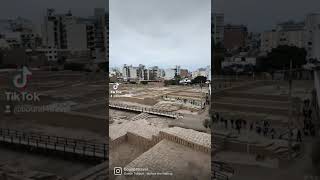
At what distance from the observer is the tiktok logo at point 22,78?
8.31 meters

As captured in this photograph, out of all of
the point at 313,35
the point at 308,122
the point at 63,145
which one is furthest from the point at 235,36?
the point at 63,145

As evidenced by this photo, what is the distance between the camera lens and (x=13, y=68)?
838 cm

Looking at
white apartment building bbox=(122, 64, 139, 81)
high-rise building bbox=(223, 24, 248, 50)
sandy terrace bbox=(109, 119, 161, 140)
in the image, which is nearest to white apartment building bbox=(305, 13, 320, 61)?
high-rise building bbox=(223, 24, 248, 50)

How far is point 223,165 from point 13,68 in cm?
550

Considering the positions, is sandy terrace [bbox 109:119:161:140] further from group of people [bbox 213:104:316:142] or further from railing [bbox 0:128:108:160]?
group of people [bbox 213:104:316:142]

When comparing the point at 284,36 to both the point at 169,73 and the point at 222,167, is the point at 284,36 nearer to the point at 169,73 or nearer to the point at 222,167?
the point at 169,73

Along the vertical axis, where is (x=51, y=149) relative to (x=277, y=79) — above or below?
below

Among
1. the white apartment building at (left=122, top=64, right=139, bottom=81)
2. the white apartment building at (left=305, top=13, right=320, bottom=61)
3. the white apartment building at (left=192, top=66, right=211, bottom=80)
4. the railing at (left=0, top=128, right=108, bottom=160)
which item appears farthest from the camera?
the white apartment building at (left=305, top=13, right=320, bottom=61)

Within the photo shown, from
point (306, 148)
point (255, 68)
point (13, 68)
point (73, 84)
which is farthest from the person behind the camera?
point (255, 68)

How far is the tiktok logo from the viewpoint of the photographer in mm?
8309

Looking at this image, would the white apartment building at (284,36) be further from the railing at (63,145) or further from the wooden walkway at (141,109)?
the railing at (63,145)

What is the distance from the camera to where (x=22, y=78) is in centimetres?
884

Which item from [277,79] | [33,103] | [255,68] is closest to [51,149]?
[33,103]

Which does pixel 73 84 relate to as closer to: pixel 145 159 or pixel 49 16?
pixel 49 16
